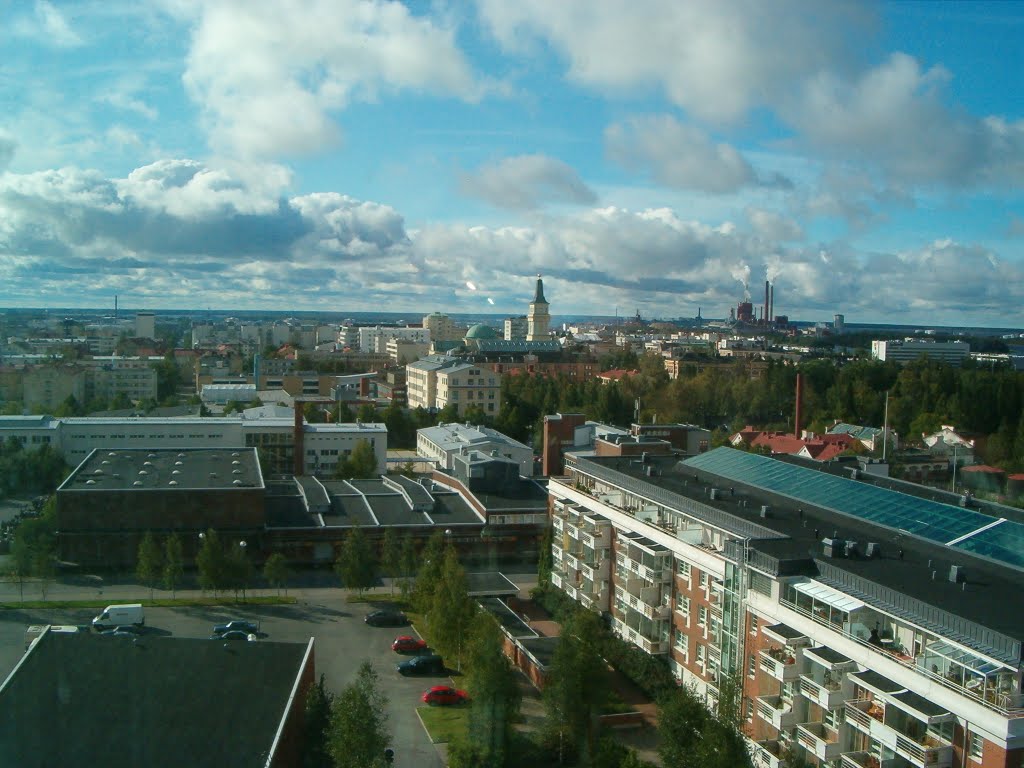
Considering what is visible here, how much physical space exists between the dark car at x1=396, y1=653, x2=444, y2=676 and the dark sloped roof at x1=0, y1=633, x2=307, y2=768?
157 centimetres

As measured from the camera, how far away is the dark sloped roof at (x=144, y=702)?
468cm

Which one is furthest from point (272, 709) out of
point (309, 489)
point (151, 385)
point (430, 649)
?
point (151, 385)

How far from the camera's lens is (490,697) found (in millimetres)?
6082

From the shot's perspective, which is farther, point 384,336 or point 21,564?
point 384,336

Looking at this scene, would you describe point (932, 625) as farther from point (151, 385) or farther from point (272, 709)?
point (151, 385)

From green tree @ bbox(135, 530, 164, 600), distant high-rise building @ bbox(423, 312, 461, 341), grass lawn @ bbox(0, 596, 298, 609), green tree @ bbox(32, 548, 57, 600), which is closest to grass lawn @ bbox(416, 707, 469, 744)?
grass lawn @ bbox(0, 596, 298, 609)

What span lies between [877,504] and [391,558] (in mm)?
5140

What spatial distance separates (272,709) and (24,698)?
1.37 meters

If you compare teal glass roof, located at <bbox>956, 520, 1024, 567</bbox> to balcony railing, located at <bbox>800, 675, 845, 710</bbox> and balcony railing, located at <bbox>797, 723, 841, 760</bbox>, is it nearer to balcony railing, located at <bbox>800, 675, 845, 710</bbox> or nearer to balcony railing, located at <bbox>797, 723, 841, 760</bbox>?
balcony railing, located at <bbox>800, 675, 845, 710</bbox>

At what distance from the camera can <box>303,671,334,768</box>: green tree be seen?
5477 mm

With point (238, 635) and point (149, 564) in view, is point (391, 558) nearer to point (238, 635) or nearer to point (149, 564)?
point (238, 635)

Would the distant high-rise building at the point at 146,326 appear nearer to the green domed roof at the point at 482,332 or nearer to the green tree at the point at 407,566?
the green tree at the point at 407,566

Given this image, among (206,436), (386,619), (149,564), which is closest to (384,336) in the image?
(206,436)

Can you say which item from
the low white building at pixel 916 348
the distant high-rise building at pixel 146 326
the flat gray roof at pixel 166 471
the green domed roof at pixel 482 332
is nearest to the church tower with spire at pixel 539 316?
the green domed roof at pixel 482 332
